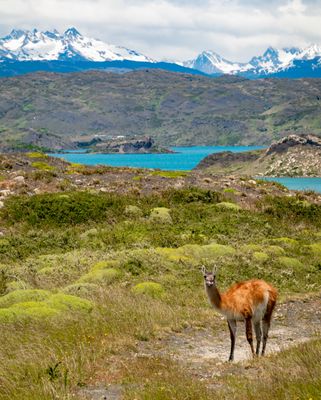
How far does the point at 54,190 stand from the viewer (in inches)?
1526

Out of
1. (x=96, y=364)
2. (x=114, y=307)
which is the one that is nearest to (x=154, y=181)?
(x=114, y=307)

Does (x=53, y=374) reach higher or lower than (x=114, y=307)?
higher

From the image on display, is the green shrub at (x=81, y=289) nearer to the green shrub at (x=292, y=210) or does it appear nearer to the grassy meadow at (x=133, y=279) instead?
the grassy meadow at (x=133, y=279)

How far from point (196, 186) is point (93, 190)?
8.14m

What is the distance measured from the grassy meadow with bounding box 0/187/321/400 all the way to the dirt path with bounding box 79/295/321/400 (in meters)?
0.37

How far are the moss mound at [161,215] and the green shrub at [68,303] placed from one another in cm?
1586

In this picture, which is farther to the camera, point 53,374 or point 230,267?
point 230,267

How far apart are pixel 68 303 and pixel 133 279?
5.95m

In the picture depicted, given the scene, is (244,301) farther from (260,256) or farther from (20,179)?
(20,179)

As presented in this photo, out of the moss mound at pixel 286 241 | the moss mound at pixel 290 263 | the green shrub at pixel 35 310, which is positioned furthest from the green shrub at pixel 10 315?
the moss mound at pixel 286 241

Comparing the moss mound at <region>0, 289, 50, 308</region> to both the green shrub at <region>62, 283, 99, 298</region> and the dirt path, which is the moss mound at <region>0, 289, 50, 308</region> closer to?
the green shrub at <region>62, 283, 99, 298</region>

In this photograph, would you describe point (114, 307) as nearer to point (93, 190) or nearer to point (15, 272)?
point (15, 272)

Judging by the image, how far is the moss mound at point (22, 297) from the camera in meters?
16.6

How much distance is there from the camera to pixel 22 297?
664 inches
